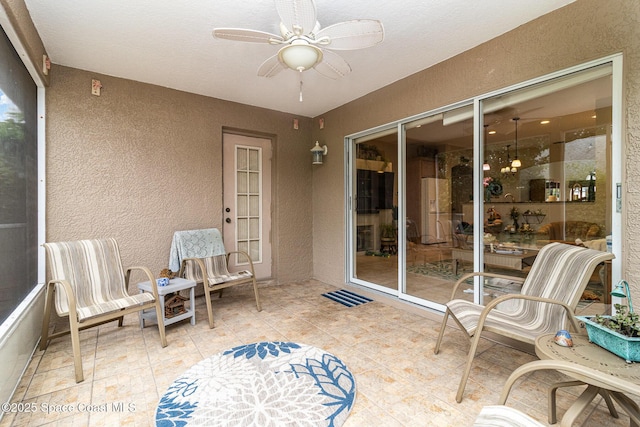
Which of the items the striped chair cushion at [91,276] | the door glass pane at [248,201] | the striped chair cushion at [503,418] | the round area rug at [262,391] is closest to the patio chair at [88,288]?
the striped chair cushion at [91,276]

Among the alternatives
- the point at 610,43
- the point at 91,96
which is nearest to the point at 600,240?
the point at 610,43

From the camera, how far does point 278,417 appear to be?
1.64 m

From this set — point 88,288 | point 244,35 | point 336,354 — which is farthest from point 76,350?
point 244,35

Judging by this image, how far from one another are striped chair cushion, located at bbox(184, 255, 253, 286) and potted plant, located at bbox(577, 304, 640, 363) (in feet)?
9.67

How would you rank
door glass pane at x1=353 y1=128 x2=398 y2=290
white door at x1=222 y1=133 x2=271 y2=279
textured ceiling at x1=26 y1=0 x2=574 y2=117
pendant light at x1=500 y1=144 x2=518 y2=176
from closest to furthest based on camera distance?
textured ceiling at x1=26 y1=0 x2=574 y2=117
pendant light at x1=500 y1=144 x2=518 y2=176
door glass pane at x1=353 y1=128 x2=398 y2=290
white door at x1=222 y1=133 x2=271 y2=279

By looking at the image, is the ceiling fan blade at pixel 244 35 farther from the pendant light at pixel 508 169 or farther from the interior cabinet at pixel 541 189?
the interior cabinet at pixel 541 189

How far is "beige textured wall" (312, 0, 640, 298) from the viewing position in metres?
1.90

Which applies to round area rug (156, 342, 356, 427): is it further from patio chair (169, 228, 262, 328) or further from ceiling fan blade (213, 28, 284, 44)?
ceiling fan blade (213, 28, 284, 44)

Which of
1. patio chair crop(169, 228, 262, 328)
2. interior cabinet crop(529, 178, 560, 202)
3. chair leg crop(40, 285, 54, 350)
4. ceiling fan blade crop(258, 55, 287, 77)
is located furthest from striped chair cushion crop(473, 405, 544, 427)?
interior cabinet crop(529, 178, 560, 202)

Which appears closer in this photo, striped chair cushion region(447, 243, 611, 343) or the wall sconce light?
striped chair cushion region(447, 243, 611, 343)

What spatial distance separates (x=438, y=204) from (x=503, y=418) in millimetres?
3234

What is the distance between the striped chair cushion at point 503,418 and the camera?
0.97 m

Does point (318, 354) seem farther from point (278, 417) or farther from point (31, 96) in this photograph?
point (31, 96)

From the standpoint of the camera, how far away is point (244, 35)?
188cm
